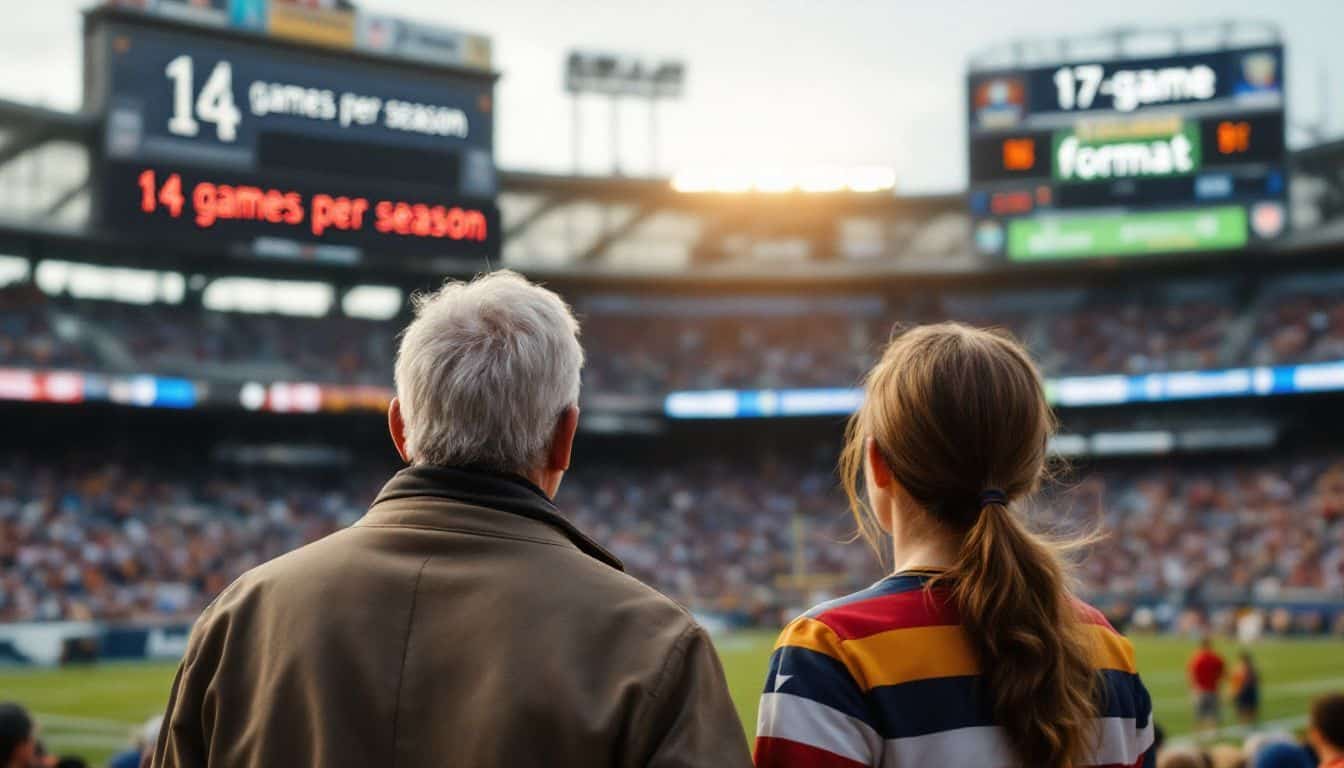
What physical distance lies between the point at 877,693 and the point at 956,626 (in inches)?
8.6

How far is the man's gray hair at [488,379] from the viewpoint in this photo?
8.89 ft

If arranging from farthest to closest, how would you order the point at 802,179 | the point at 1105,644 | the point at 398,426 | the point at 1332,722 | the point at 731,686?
the point at 802,179 → the point at 731,686 → the point at 1332,722 → the point at 398,426 → the point at 1105,644

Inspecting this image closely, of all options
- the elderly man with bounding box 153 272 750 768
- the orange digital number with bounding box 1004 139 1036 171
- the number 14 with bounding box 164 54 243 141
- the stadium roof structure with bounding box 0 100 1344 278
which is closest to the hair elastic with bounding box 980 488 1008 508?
the elderly man with bounding box 153 272 750 768

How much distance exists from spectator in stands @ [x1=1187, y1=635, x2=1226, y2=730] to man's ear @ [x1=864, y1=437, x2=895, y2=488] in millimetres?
15574

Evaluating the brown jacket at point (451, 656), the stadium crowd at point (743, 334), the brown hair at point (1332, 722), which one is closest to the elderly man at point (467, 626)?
the brown jacket at point (451, 656)

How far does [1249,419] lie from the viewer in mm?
42125

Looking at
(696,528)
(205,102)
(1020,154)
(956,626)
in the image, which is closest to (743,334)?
(696,528)

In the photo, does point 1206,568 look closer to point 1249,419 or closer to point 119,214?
point 1249,419

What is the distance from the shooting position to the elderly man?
2.34 meters

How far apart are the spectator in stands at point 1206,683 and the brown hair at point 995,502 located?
50.9 feet

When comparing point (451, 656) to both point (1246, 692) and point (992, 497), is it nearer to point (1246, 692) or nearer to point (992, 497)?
point (992, 497)

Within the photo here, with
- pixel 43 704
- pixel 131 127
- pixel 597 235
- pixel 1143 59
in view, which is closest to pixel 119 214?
pixel 131 127

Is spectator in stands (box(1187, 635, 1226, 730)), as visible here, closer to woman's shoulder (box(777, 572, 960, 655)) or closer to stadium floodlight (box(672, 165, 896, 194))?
woman's shoulder (box(777, 572, 960, 655))

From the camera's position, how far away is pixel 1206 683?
56.5 feet
